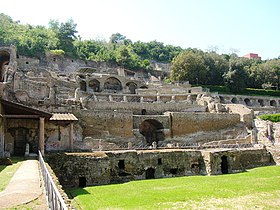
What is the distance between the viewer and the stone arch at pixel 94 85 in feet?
206

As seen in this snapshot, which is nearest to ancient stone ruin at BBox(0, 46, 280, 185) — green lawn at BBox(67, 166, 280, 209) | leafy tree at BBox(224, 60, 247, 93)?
green lawn at BBox(67, 166, 280, 209)

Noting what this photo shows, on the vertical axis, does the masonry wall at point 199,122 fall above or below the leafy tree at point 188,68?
below

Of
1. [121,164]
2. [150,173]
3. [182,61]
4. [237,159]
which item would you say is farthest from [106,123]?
[182,61]

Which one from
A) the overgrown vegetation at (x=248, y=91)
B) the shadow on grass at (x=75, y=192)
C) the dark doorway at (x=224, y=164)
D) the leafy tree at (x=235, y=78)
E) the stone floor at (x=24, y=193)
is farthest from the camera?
the leafy tree at (x=235, y=78)

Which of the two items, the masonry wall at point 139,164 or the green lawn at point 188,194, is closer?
the green lawn at point 188,194

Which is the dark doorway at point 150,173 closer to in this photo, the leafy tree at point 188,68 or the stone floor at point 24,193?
the stone floor at point 24,193

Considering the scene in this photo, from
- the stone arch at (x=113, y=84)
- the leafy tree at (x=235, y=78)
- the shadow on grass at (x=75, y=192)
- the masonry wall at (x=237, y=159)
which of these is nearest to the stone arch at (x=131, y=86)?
the stone arch at (x=113, y=84)

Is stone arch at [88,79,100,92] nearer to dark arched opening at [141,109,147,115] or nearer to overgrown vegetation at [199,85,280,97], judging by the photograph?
dark arched opening at [141,109,147,115]

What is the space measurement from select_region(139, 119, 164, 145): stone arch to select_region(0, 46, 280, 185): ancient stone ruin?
143 millimetres

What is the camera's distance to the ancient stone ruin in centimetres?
2625

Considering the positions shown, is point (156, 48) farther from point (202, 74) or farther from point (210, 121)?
point (210, 121)

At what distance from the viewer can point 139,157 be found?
27.9 meters

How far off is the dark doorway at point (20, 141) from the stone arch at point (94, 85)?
3642 centimetres

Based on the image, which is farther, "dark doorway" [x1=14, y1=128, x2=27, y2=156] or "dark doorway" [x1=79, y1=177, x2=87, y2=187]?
"dark doorway" [x1=14, y1=128, x2=27, y2=156]
